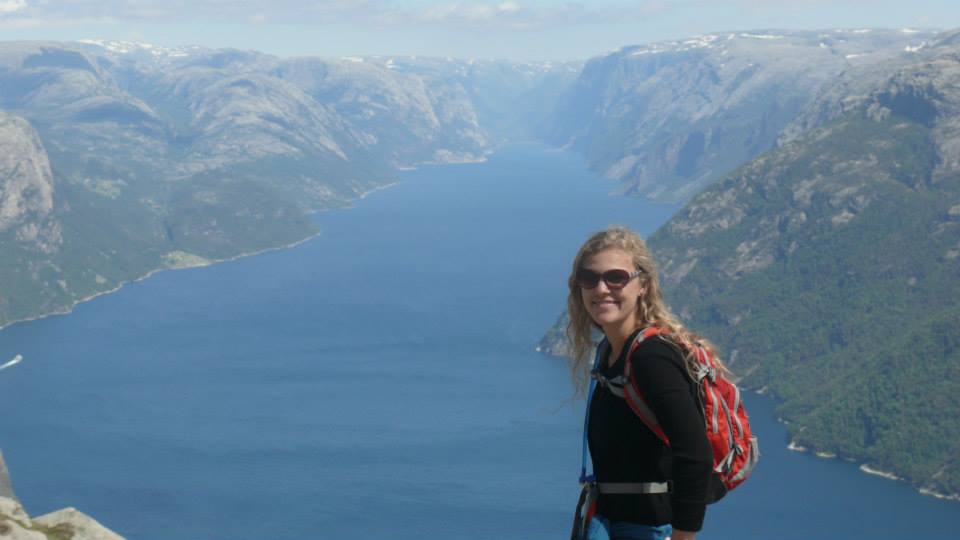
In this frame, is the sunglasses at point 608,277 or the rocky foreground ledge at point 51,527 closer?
the sunglasses at point 608,277

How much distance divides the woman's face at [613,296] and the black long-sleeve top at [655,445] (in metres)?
0.40

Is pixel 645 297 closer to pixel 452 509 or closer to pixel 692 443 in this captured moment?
pixel 692 443

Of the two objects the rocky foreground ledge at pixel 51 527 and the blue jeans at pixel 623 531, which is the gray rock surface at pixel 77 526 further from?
the blue jeans at pixel 623 531

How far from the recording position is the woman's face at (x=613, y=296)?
11.0m

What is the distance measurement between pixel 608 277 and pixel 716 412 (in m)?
1.62

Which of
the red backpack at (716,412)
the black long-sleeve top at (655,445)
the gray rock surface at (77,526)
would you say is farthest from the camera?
the gray rock surface at (77,526)

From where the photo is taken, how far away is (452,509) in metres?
151

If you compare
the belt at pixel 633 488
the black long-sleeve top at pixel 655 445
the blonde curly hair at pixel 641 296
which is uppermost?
the blonde curly hair at pixel 641 296

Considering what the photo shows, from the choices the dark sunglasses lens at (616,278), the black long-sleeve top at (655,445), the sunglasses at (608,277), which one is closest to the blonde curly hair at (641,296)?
the sunglasses at (608,277)

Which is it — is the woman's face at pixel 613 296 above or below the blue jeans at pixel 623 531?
above

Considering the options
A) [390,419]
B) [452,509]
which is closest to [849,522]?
[452,509]

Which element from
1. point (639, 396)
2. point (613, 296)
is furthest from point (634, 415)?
point (613, 296)

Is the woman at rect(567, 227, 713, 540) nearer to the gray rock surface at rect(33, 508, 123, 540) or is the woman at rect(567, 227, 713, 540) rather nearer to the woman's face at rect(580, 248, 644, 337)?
the woman's face at rect(580, 248, 644, 337)

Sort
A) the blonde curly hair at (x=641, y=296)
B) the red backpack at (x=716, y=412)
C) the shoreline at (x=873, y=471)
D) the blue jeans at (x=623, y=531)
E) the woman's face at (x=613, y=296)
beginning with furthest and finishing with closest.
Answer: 1. the shoreline at (x=873, y=471)
2. the woman's face at (x=613, y=296)
3. the blue jeans at (x=623, y=531)
4. the blonde curly hair at (x=641, y=296)
5. the red backpack at (x=716, y=412)
